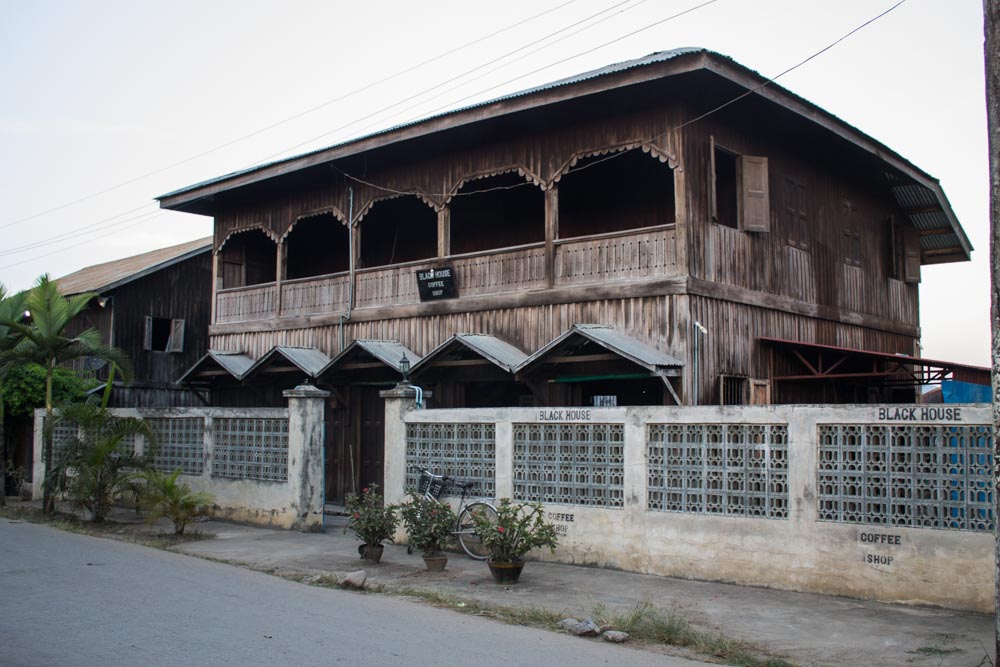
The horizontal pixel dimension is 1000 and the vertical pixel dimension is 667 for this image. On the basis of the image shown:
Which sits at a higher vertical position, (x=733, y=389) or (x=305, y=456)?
(x=733, y=389)

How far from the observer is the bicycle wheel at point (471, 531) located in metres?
11.3

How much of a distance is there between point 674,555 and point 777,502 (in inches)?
51.3

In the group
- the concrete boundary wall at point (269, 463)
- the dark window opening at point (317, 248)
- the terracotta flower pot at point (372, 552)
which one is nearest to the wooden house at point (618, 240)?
the dark window opening at point (317, 248)

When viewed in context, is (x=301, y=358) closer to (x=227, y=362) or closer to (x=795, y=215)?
(x=227, y=362)

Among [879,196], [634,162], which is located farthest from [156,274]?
[879,196]

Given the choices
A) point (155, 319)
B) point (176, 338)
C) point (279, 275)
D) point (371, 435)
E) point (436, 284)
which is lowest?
point (371, 435)

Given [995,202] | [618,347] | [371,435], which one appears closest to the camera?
[995,202]

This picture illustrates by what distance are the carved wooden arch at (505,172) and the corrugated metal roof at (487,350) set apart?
266 cm

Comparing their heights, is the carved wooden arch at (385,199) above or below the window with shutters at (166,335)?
above

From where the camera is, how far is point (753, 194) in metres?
14.5

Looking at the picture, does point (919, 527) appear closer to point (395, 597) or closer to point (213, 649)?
point (395, 597)

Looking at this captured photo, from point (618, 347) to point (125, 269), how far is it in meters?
20.7

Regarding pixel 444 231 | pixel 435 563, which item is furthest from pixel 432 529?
pixel 444 231

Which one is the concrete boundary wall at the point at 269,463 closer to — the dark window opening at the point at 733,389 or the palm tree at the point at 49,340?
the palm tree at the point at 49,340
